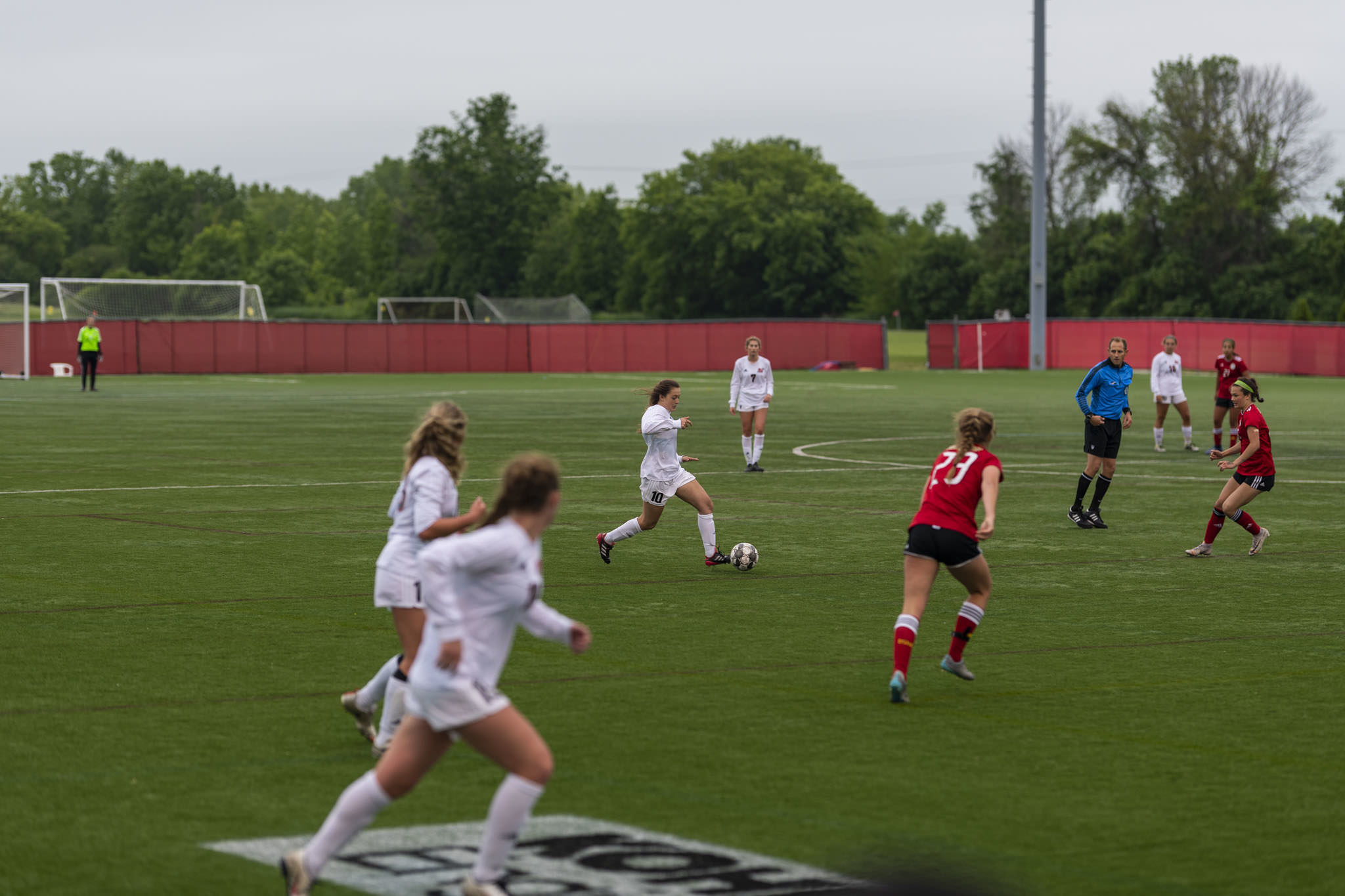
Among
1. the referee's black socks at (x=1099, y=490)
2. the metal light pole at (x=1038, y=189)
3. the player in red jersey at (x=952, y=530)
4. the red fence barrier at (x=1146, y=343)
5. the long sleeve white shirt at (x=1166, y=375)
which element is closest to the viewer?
the player in red jersey at (x=952, y=530)

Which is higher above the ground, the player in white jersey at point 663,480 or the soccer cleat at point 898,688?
the player in white jersey at point 663,480

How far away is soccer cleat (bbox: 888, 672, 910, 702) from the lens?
9.44 m

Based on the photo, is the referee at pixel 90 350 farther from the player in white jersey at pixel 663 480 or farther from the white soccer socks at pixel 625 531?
the player in white jersey at pixel 663 480

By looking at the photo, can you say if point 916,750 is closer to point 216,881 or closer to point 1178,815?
point 1178,815

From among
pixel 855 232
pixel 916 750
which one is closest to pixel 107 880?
pixel 916 750

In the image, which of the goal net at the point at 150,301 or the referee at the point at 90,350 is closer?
the referee at the point at 90,350

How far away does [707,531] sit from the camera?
1492 cm

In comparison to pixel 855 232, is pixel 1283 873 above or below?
below

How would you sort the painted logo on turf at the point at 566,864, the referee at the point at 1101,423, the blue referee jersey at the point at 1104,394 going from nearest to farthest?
the painted logo on turf at the point at 566,864 < the referee at the point at 1101,423 < the blue referee jersey at the point at 1104,394

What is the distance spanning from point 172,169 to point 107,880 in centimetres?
17869

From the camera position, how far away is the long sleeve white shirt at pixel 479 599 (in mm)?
5773

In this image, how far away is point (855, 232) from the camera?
12825 cm

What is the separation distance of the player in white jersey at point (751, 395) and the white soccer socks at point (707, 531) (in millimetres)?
10374

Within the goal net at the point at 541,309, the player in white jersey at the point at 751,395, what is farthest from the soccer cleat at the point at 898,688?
the goal net at the point at 541,309
